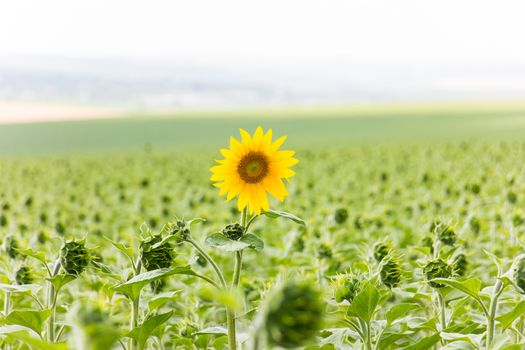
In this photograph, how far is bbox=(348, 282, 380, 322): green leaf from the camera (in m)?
1.92

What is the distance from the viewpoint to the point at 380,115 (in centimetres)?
4788

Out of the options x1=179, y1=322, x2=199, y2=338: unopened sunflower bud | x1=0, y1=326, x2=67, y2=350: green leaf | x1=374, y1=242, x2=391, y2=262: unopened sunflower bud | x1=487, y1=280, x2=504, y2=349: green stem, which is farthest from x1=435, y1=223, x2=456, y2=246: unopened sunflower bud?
x1=0, y1=326, x2=67, y2=350: green leaf

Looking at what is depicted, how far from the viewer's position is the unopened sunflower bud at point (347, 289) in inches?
81.8

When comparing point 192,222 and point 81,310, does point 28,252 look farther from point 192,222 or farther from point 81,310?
point 81,310

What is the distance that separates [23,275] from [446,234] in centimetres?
190

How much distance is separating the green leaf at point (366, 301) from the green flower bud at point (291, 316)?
2.37ft

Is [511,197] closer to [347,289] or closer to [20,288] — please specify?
[347,289]

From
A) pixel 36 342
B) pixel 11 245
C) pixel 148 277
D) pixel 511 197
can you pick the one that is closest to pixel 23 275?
pixel 11 245

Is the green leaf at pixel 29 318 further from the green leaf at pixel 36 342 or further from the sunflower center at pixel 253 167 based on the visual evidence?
the sunflower center at pixel 253 167

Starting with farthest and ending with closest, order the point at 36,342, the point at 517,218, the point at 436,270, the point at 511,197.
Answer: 1. the point at 511,197
2. the point at 517,218
3. the point at 436,270
4. the point at 36,342

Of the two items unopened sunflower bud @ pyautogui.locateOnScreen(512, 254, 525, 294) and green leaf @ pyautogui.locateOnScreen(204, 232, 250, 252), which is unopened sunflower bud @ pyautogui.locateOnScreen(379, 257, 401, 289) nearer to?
unopened sunflower bud @ pyautogui.locateOnScreen(512, 254, 525, 294)

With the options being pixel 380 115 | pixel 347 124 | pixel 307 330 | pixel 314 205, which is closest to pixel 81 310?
pixel 307 330

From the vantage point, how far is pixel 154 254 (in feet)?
6.69

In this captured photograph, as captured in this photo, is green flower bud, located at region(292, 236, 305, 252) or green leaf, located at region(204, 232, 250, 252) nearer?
green leaf, located at region(204, 232, 250, 252)
